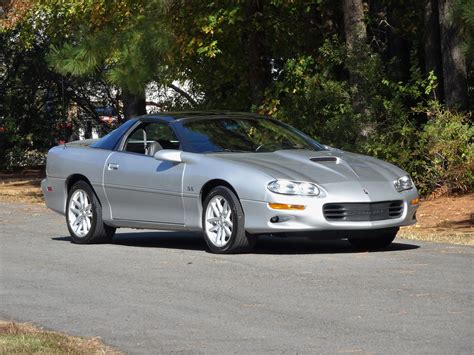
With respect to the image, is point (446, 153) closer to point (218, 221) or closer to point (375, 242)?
point (375, 242)

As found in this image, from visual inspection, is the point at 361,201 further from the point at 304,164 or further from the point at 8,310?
the point at 8,310

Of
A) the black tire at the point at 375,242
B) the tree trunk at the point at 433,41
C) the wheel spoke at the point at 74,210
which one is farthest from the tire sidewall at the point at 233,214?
the tree trunk at the point at 433,41

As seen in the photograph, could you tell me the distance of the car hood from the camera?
1244cm

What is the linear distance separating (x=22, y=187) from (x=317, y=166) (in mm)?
17240

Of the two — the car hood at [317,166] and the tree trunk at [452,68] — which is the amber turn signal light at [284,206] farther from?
the tree trunk at [452,68]

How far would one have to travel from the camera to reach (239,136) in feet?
44.8

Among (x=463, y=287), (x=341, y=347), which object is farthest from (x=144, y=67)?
(x=341, y=347)

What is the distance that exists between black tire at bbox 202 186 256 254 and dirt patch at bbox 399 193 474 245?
2.65 meters

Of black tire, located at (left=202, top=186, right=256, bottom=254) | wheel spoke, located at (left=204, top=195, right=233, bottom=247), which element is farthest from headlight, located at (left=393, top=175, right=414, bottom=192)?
wheel spoke, located at (left=204, top=195, right=233, bottom=247)

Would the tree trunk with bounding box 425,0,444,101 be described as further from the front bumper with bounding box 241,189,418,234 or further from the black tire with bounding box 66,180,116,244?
the front bumper with bounding box 241,189,418,234

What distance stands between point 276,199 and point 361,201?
797 mm

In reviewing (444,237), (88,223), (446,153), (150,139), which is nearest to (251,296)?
(150,139)

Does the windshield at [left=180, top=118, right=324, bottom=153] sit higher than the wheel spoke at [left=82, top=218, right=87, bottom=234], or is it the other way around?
the windshield at [left=180, top=118, right=324, bottom=153]

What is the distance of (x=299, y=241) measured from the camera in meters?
14.4
